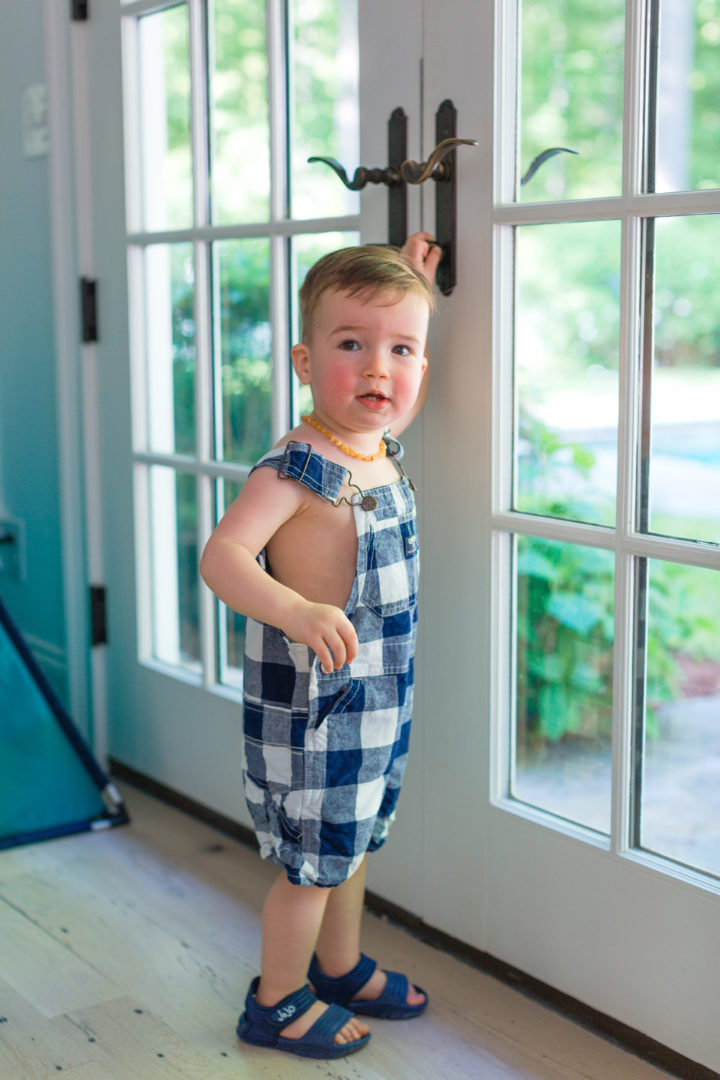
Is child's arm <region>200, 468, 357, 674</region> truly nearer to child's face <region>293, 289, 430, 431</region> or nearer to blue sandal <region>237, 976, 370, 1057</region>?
child's face <region>293, 289, 430, 431</region>

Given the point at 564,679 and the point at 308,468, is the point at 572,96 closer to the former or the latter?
the point at 308,468

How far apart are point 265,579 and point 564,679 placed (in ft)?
1.58

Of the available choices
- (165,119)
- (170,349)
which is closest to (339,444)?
(170,349)

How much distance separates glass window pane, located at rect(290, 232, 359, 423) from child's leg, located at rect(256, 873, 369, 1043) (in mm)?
756

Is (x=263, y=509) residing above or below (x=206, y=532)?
above

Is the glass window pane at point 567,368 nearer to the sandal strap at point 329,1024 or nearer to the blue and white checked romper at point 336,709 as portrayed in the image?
the blue and white checked romper at point 336,709

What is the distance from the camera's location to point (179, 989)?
168cm

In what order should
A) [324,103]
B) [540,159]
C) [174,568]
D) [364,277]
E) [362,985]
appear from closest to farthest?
[364,277] → [540,159] → [362,985] → [324,103] → [174,568]

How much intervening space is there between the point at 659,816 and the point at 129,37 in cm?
162

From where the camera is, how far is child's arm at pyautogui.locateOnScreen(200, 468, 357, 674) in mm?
1292

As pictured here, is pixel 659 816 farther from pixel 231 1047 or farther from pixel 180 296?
pixel 180 296

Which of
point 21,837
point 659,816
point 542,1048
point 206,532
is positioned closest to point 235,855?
point 21,837

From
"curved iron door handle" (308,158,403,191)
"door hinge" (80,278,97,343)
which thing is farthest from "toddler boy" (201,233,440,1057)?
"door hinge" (80,278,97,343)

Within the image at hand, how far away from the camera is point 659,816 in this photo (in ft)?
4.87
